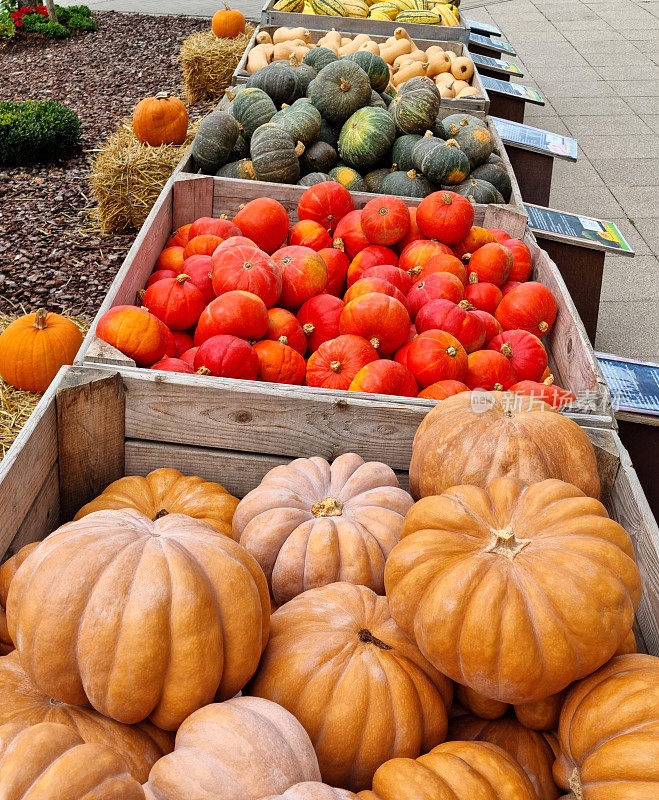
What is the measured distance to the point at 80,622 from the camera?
1408mm

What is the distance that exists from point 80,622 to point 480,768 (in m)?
0.82

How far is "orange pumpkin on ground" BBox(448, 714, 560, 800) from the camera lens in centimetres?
152

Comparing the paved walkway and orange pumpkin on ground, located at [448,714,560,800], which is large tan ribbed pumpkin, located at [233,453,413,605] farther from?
the paved walkway

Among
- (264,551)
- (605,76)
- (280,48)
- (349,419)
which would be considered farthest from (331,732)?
(605,76)

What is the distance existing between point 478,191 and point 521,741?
11.0 ft

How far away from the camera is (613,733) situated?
4.52 feet

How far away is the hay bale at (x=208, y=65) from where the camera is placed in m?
8.91

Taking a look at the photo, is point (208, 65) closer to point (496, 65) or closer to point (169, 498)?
point (496, 65)

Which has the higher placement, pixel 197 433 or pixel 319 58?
pixel 319 58

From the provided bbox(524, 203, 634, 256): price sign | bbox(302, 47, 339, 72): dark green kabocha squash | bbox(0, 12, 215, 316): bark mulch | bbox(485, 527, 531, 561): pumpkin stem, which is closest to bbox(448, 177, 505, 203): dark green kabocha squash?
bbox(524, 203, 634, 256): price sign

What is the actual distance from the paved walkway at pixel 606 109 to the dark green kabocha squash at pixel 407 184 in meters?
1.68

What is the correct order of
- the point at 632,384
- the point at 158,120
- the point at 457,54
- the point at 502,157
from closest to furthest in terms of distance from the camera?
the point at 632,384
the point at 502,157
the point at 158,120
the point at 457,54

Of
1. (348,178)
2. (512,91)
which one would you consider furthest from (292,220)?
(512,91)

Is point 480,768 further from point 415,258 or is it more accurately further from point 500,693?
point 415,258
